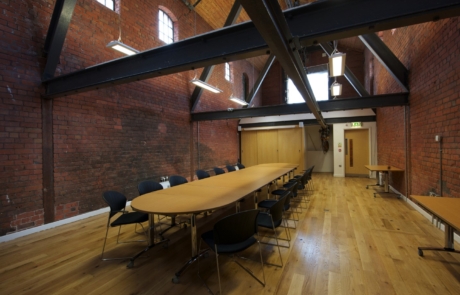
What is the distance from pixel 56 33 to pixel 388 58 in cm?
671

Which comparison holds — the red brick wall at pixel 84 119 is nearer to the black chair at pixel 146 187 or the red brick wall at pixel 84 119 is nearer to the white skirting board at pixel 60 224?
the white skirting board at pixel 60 224

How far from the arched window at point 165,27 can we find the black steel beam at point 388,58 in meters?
5.26

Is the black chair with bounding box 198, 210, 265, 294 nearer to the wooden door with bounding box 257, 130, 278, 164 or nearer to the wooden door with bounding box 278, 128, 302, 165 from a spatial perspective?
the wooden door with bounding box 278, 128, 302, 165

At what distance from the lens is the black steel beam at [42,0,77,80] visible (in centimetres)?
336

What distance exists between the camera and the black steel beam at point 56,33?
3363 millimetres

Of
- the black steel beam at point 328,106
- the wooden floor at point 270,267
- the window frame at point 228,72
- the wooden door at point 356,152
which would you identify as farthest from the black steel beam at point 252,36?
the wooden door at point 356,152

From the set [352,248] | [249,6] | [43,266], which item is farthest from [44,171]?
[352,248]

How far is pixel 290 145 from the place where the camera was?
→ 9594 mm

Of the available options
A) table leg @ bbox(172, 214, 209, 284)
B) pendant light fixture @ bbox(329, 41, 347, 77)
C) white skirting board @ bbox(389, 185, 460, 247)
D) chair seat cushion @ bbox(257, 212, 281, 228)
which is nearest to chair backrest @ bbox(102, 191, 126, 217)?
table leg @ bbox(172, 214, 209, 284)

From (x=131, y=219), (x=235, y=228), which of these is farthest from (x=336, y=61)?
(x=131, y=219)

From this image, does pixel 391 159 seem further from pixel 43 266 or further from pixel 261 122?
pixel 43 266

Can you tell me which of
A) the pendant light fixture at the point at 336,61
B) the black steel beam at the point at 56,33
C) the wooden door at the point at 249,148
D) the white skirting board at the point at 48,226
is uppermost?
the black steel beam at the point at 56,33

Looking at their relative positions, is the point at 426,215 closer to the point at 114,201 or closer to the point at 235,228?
the point at 235,228

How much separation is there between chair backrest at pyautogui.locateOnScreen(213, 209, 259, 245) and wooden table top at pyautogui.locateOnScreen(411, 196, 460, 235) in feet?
5.61
